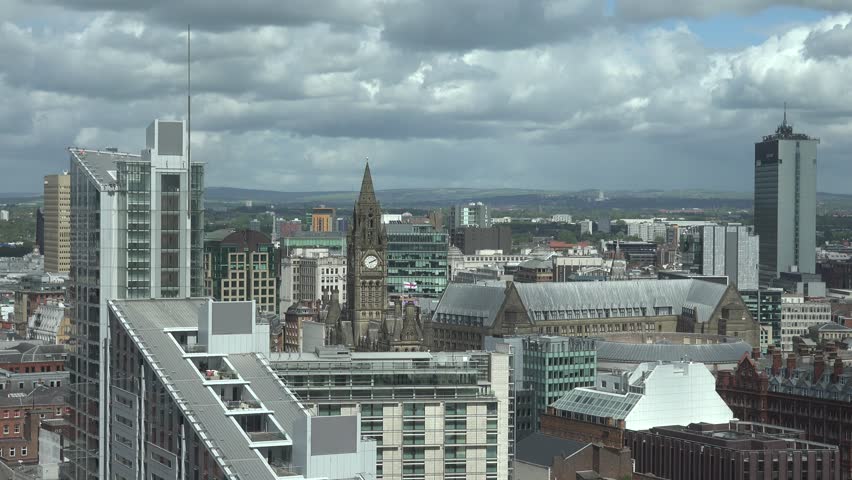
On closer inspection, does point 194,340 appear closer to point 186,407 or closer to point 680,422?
point 186,407

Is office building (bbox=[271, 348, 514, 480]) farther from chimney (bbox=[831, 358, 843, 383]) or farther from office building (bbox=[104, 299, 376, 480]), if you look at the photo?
chimney (bbox=[831, 358, 843, 383])

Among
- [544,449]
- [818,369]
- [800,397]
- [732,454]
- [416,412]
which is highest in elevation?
[416,412]

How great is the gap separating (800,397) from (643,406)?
66.7 feet

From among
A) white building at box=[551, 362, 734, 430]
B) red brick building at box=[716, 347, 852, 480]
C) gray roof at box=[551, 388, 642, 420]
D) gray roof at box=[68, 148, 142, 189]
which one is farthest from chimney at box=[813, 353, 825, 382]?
gray roof at box=[68, 148, 142, 189]

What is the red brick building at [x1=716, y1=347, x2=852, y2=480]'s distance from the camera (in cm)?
18025

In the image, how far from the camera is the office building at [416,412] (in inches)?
4877

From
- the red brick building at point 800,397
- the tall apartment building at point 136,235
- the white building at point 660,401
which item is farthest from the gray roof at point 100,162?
the red brick building at point 800,397

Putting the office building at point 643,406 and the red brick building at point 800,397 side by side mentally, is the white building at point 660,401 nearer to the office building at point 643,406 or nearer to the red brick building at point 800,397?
the office building at point 643,406

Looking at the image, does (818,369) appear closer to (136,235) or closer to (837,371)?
(837,371)

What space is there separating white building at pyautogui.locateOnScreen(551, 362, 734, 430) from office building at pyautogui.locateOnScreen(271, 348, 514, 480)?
174 ft

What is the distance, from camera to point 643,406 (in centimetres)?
17825

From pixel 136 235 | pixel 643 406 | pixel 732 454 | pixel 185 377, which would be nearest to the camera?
pixel 185 377

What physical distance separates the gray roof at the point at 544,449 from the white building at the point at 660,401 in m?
8.19

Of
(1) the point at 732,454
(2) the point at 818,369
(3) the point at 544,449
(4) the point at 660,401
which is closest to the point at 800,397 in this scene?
(2) the point at 818,369
